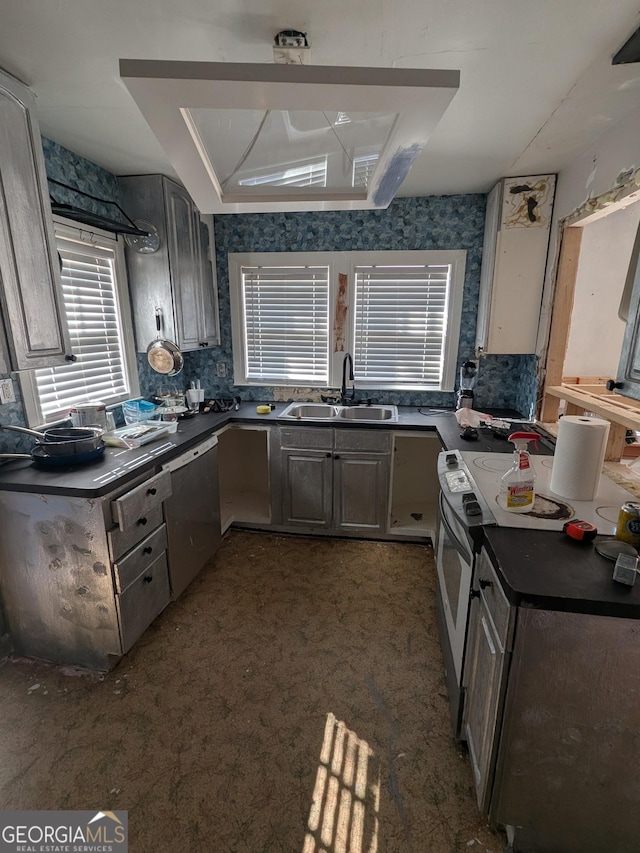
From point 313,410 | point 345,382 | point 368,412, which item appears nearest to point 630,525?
point 368,412

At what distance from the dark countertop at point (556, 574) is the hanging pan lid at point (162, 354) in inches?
90.0

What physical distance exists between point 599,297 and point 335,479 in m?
1.99

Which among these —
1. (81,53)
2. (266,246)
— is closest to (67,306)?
(81,53)

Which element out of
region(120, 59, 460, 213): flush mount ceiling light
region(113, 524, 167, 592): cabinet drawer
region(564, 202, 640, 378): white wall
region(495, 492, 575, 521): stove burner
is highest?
region(120, 59, 460, 213): flush mount ceiling light

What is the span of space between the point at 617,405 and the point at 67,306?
292cm

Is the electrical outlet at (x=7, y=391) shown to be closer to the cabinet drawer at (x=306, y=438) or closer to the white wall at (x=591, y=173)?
the cabinet drawer at (x=306, y=438)

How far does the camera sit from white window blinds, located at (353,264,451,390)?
10.4 ft

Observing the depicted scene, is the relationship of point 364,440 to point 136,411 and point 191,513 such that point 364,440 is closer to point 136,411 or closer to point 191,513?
point 191,513

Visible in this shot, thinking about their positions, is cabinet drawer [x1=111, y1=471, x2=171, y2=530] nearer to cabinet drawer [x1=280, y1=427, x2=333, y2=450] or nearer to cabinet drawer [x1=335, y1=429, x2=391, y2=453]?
cabinet drawer [x1=280, y1=427, x2=333, y2=450]

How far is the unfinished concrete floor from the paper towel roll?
1068 mm

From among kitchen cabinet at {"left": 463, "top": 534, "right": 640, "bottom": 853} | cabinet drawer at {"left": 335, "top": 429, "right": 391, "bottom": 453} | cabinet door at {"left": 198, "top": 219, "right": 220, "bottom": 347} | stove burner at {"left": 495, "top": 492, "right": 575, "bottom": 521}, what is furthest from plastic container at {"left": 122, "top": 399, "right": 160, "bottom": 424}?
kitchen cabinet at {"left": 463, "top": 534, "right": 640, "bottom": 853}

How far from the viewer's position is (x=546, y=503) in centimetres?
151

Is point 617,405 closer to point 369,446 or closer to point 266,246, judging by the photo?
point 369,446

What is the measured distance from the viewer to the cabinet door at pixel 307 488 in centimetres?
291
